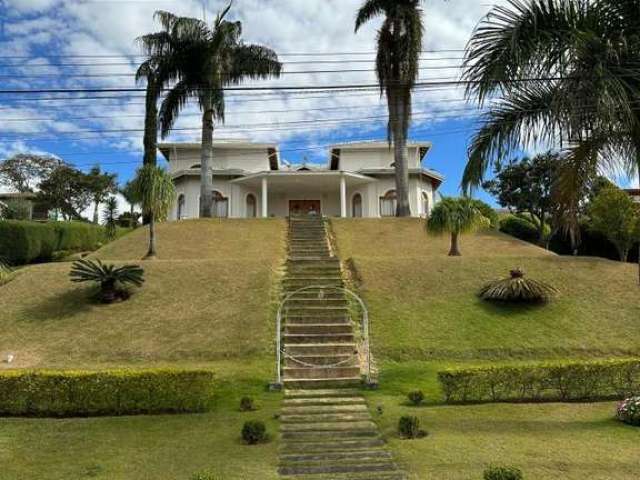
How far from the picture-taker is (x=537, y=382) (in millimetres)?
10391

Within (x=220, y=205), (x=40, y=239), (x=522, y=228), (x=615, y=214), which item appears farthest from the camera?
(x=220, y=205)

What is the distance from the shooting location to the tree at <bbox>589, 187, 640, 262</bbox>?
24.5 metres

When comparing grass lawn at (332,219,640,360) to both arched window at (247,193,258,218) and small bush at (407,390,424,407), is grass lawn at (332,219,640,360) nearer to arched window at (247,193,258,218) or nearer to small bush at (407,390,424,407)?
small bush at (407,390,424,407)

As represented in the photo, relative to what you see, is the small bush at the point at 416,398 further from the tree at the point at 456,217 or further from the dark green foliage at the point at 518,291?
the tree at the point at 456,217

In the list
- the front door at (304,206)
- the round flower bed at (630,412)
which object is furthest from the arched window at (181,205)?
the round flower bed at (630,412)

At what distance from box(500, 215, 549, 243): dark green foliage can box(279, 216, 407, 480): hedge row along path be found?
18513 mm

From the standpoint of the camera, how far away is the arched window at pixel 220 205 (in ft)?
124

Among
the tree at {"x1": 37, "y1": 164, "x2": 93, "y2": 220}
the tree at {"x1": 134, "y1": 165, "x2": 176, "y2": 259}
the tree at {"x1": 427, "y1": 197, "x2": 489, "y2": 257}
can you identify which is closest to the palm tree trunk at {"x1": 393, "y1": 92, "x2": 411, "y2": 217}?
the tree at {"x1": 427, "y1": 197, "x2": 489, "y2": 257}

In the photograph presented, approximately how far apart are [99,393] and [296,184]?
28.1m

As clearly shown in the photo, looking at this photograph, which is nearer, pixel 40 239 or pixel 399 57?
pixel 399 57

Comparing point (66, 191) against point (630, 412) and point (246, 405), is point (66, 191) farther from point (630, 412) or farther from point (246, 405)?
point (630, 412)

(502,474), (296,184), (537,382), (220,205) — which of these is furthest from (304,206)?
(502,474)

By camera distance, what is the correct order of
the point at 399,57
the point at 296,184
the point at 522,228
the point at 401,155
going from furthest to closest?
the point at 296,184
the point at 522,228
the point at 401,155
the point at 399,57

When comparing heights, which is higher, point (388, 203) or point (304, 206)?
point (304, 206)
